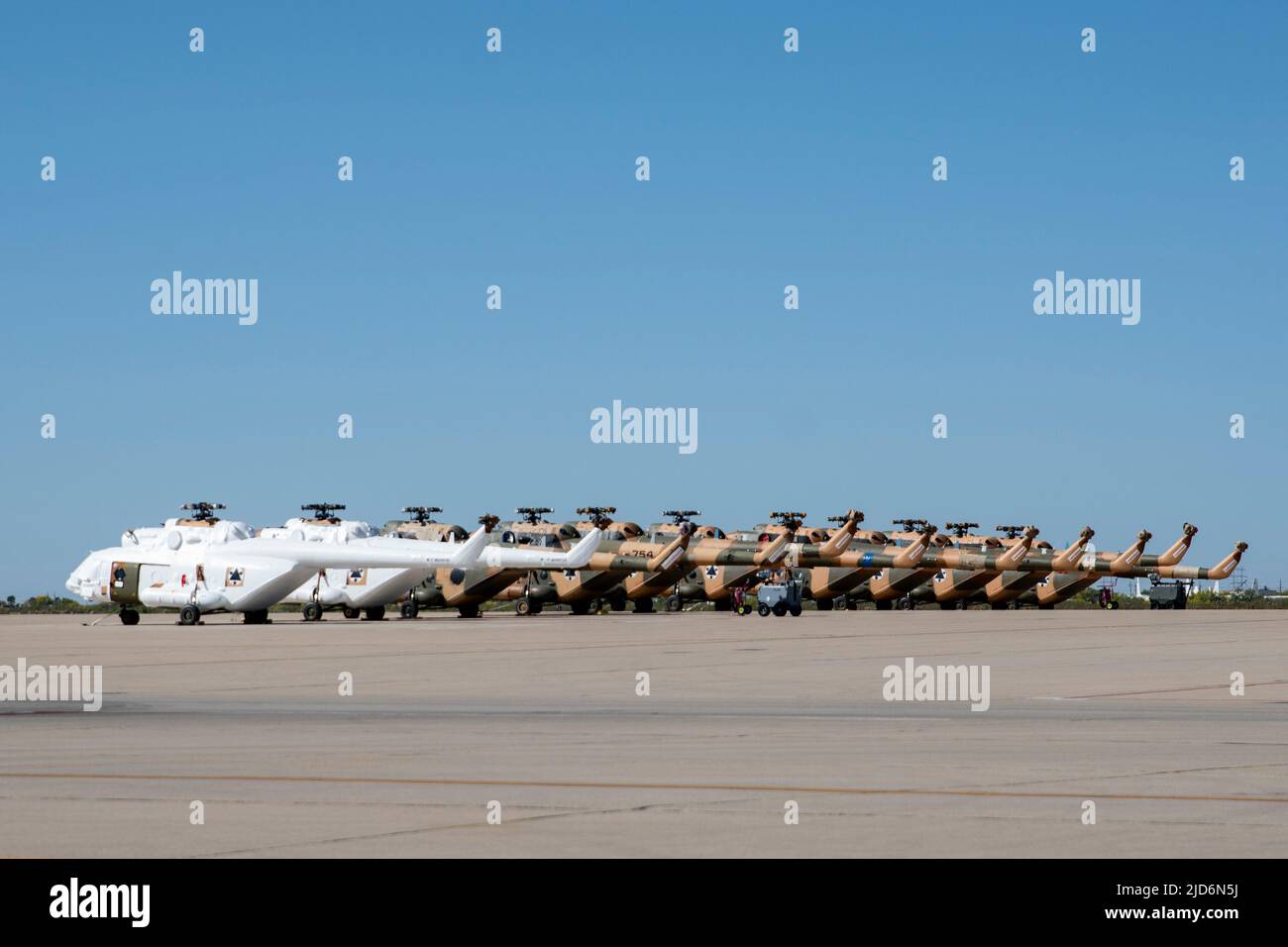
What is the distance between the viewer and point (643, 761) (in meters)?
16.0

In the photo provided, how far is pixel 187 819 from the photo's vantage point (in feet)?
39.5

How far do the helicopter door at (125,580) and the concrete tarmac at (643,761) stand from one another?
90.7 feet

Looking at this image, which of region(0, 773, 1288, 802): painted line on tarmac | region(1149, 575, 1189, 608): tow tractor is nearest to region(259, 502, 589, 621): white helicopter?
region(1149, 575, 1189, 608): tow tractor

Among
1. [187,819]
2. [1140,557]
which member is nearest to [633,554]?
[1140,557]

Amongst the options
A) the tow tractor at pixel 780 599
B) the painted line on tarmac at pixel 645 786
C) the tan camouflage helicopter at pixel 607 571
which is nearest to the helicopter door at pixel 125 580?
the tan camouflage helicopter at pixel 607 571

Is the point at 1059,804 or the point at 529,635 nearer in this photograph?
the point at 1059,804

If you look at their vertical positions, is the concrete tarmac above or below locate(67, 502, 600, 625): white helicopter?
below

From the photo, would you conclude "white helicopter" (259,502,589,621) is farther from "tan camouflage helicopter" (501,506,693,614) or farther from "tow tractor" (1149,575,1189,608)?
"tow tractor" (1149,575,1189,608)

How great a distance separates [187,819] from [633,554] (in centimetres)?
6260

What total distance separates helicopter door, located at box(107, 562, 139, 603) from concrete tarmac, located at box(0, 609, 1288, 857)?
27.6 metres

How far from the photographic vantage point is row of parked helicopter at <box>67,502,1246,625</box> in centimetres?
6241

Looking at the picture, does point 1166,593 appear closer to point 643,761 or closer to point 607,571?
point 607,571

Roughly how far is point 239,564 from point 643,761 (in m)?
48.6
